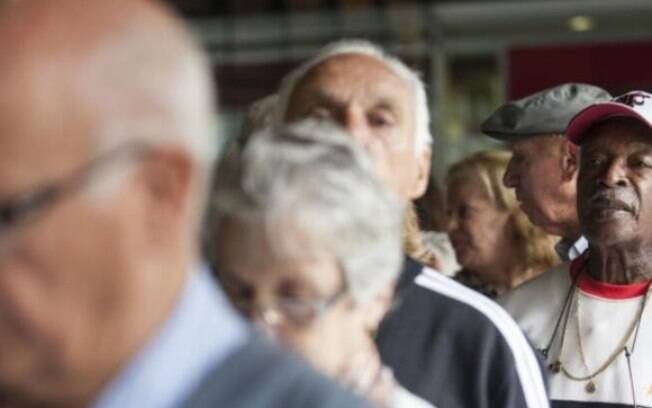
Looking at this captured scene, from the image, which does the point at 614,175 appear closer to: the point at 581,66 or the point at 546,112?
the point at 546,112

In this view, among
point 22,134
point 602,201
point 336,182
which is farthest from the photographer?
point 602,201

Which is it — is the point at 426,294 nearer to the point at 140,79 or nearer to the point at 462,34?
the point at 140,79

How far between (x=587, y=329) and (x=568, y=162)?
106cm

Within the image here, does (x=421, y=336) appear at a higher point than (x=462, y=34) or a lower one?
higher

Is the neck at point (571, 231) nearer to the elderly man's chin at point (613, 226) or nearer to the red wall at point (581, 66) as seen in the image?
the elderly man's chin at point (613, 226)

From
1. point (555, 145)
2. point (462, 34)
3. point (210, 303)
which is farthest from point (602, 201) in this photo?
point (462, 34)

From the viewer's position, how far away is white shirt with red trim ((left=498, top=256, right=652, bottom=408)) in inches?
151

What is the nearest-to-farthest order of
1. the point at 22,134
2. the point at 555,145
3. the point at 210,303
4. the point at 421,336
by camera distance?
the point at 22,134, the point at 210,303, the point at 421,336, the point at 555,145

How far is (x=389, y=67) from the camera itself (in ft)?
10.9

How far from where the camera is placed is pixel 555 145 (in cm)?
498

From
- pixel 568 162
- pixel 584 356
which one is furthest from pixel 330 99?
pixel 568 162

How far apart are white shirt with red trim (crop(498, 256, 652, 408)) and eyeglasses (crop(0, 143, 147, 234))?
2369mm

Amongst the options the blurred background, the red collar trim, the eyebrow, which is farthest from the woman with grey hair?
the blurred background

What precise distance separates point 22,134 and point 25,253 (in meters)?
0.10
